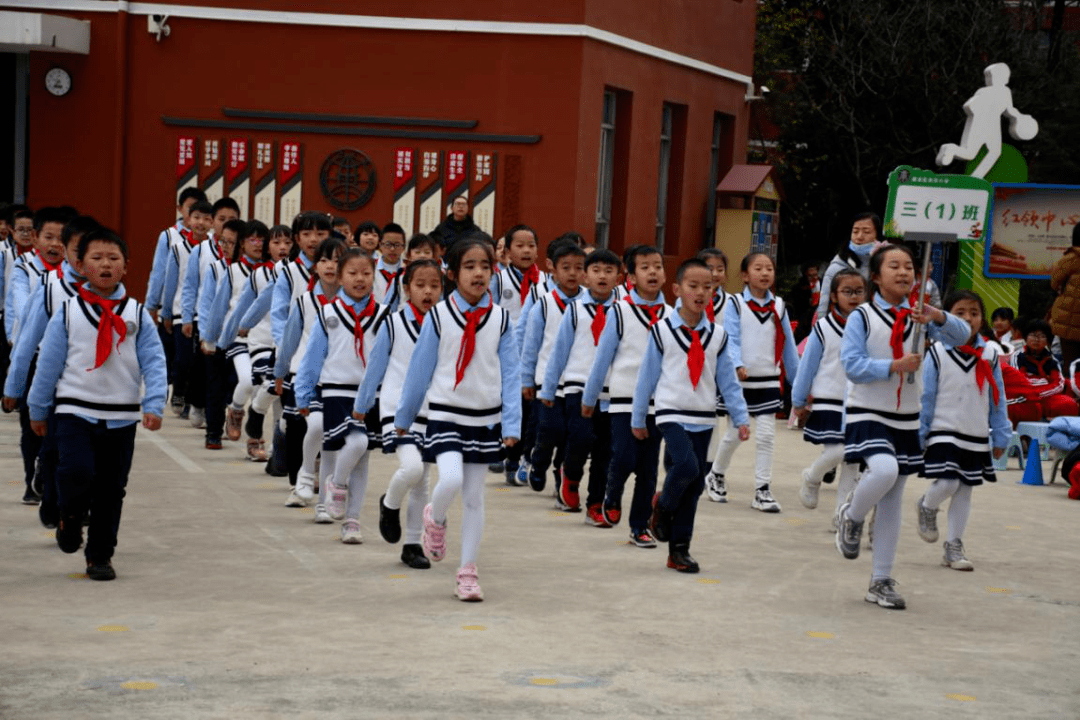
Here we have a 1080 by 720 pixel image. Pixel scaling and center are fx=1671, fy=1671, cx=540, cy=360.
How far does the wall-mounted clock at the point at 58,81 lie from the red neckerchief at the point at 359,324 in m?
12.8

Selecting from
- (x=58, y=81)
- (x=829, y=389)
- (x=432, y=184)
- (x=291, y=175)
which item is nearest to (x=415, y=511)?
(x=829, y=389)

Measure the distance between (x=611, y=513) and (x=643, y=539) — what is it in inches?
22.8

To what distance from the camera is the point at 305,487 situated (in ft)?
34.1

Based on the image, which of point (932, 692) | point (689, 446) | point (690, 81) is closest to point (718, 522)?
point (689, 446)

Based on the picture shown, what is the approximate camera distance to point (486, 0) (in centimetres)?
2069

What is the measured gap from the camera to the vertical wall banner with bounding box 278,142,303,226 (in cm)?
2123

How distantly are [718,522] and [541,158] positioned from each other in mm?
10858

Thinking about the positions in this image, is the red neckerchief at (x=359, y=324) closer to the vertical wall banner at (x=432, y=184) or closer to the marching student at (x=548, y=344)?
the marching student at (x=548, y=344)

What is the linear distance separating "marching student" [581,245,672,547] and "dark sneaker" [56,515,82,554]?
3021 mm

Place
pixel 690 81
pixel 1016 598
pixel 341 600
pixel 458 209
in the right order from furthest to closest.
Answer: pixel 690 81
pixel 458 209
pixel 1016 598
pixel 341 600

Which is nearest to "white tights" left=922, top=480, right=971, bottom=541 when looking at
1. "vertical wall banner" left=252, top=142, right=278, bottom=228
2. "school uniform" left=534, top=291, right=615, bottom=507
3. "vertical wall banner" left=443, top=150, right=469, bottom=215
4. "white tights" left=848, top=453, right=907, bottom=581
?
"white tights" left=848, top=453, right=907, bottom=581

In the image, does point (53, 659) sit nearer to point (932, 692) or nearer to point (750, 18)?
point (932, 692)

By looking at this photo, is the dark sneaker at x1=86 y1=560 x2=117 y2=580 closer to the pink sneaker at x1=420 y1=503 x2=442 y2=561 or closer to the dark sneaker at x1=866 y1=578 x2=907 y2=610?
the pink sneaker at x1=420 y1=503 x2=442 y2=561

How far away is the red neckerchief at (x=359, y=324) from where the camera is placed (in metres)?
9.69
